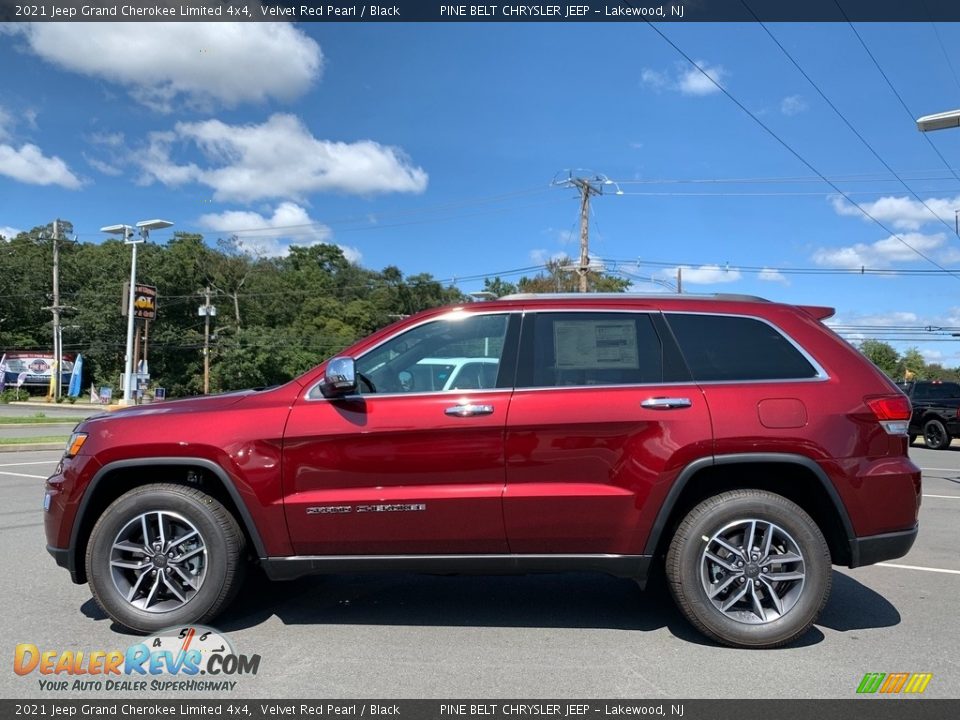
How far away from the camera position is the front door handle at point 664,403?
12.4 feet

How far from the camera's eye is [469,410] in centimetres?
377

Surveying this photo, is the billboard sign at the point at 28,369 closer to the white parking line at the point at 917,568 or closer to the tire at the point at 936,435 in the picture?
the tire at the point at 936,435

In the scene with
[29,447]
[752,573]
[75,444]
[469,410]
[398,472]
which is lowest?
[29,447]

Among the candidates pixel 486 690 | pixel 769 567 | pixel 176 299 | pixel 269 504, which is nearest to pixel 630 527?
pixel 769 567

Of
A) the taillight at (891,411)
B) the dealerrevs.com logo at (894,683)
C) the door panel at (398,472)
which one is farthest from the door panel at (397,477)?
the taillight at (891,411)

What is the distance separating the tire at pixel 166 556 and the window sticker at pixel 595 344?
6.98ft

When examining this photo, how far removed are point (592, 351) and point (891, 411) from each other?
1673 millimetres

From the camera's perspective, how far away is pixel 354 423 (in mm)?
3805

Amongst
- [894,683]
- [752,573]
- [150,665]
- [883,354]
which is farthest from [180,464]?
[883,354]

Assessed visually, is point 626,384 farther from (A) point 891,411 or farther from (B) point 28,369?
(B) point 28,369

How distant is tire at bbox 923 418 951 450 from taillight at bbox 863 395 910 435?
673 inches

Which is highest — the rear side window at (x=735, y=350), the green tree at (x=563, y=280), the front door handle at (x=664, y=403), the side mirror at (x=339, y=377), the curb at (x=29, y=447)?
the green tree at (x=563, y=280)

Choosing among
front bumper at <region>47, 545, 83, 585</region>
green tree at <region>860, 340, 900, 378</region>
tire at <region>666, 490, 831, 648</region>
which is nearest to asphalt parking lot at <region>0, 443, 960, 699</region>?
tire at <region>666, 490, 831, 648</region>
